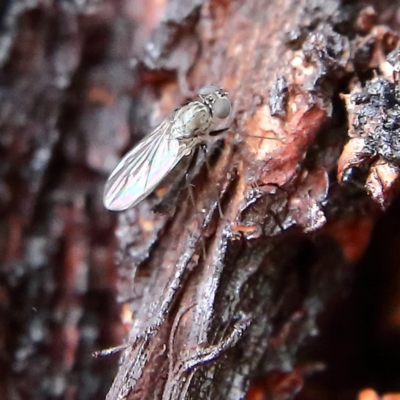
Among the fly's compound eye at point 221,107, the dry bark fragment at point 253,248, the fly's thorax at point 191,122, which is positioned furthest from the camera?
the fly's thorax at point 191,122

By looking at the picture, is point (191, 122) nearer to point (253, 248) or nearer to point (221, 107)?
point (221, 107)

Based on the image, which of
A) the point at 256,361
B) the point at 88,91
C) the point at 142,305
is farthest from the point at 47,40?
the point at 256,361

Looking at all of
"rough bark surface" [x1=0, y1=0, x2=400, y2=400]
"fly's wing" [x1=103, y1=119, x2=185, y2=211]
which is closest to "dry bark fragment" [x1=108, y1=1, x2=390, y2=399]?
"rough bark surface" [x1=0, y1=0, x2=400, y2=400]

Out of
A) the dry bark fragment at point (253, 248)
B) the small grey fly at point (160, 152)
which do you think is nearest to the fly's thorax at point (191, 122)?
the small grey fly at point (160, 152)

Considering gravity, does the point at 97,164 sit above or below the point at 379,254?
above

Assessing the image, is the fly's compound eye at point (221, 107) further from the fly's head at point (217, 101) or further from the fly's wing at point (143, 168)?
the fly's wing at point (143, 168)

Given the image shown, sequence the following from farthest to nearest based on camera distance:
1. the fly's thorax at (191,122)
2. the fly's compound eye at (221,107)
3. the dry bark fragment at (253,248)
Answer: the fly's thorax at (191,122) < the fly's compound eye at (221,107) < the dry bark fragment at (253,248)

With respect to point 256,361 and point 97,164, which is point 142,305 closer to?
point 256,361
